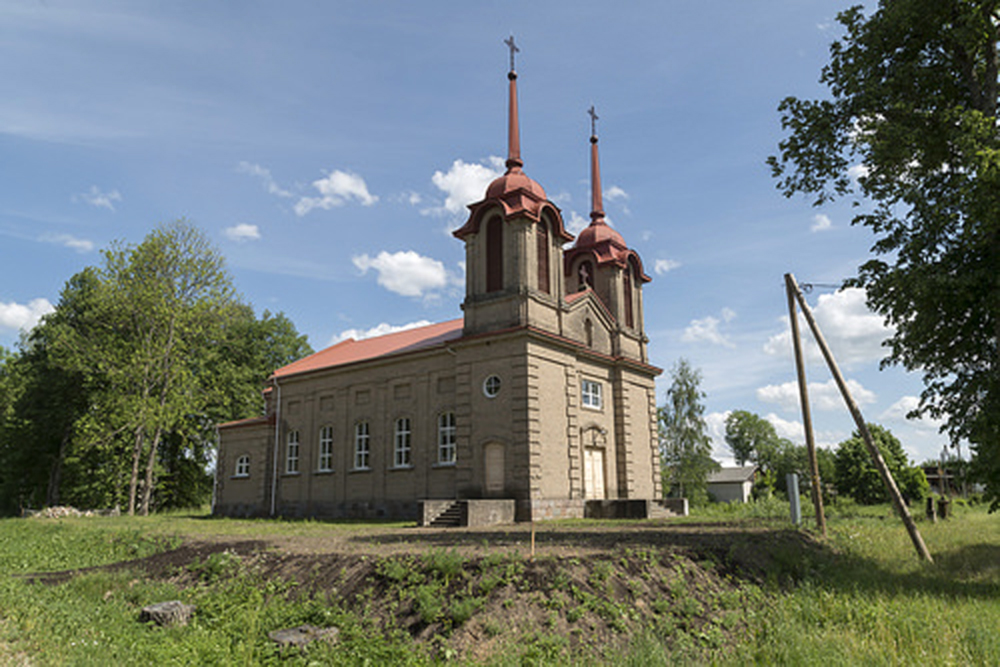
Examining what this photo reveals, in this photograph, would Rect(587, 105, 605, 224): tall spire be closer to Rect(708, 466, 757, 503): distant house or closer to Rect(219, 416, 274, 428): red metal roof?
Rect(219, 416, 274, 428): red metal roof

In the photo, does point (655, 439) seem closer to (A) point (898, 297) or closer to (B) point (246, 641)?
(A) point (898, 297)

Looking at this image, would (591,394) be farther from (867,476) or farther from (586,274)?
(867,476)

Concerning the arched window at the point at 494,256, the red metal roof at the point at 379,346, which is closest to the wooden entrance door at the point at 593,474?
the red metal roof at the point at 379,346

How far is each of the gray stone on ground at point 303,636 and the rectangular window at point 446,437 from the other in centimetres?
1708

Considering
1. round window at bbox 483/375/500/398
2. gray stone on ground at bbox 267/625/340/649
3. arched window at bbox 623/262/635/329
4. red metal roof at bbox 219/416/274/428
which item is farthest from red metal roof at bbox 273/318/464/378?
gray stone on ground at bbox 267/625/340/649

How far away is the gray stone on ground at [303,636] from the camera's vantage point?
8.75 meters

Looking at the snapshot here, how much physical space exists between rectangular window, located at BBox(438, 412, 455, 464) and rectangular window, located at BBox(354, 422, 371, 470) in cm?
433

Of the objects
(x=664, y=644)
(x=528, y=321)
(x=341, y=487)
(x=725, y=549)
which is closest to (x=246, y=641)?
(x=664, y=644)

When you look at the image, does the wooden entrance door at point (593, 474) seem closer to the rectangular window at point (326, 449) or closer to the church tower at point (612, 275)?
the church tower at point (612, 275)

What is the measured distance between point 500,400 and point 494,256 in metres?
5.68

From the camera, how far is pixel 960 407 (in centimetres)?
1368

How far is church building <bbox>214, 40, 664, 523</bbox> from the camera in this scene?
79.0 ft

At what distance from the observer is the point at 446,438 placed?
87.2 feet

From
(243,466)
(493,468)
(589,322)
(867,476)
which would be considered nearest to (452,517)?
(493,468)
